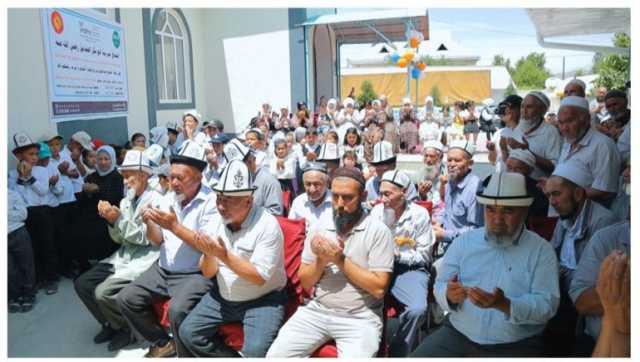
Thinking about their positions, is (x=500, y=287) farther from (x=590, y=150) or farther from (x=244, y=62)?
(x=244, y=62)

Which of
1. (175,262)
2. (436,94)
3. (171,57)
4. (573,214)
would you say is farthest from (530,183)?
(436,94)

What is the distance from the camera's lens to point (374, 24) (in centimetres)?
1558

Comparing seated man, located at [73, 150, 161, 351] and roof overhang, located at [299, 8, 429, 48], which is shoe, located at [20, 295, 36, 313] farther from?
roof overhang, located at [299, 8, 429, 48]

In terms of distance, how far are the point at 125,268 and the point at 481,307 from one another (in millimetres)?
2604

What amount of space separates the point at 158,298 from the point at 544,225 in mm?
2751

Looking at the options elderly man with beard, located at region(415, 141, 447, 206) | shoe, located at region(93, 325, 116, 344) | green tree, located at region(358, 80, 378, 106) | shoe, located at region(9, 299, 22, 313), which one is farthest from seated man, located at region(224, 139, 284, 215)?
green tree, located at region(358, 80, 378, 106)

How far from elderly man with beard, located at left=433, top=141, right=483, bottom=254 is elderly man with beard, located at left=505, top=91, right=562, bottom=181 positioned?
2.16 feet

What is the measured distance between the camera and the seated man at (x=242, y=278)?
114 inches

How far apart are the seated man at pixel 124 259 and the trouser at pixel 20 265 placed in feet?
3.36

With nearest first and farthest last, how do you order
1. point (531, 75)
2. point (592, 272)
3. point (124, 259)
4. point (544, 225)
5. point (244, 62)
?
1. point (592, 272)
2. point (544, 225)
3. point (124, 259)
4. point (244, 62)
5. point (531, 75)

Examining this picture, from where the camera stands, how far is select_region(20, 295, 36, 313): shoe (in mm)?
4402

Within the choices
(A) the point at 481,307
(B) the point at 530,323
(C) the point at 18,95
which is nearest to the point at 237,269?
(A) the point at 481,307

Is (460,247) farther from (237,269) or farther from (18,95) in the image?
(18,95)

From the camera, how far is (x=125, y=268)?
369 centimetres
